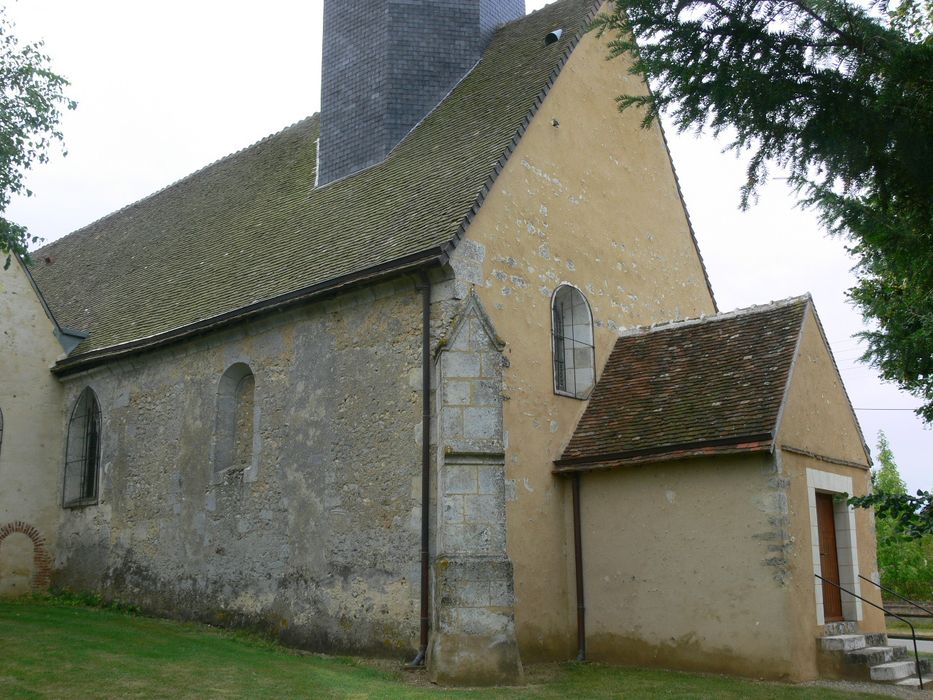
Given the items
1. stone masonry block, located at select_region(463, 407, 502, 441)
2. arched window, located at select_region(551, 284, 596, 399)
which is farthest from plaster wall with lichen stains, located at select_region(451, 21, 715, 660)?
stone masonry block, located at select_region(463, 407, 502, 441)

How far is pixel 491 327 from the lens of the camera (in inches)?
444

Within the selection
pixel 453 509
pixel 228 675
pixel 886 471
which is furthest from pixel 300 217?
pixel 886 471

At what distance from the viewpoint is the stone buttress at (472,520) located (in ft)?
33.2

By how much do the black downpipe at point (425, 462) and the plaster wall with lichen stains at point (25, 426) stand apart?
9355 mm

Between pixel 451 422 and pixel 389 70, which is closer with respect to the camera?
pixel 451 422

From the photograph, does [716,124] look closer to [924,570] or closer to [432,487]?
[432,487]

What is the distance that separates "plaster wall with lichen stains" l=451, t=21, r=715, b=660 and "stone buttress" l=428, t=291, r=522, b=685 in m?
0.99

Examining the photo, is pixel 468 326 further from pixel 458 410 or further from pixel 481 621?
pixel 481 621

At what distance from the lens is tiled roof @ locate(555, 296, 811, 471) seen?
1145 centimetres

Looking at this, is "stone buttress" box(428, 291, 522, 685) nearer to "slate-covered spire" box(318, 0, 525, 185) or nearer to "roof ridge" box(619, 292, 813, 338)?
"roof ridge" box(619, 292, 813, 338)

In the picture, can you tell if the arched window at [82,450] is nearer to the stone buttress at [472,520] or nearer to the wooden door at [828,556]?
the stone buttress at [472,520]

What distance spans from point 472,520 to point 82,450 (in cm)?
1004

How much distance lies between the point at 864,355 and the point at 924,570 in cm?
1914

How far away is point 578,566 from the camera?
41.2ft
